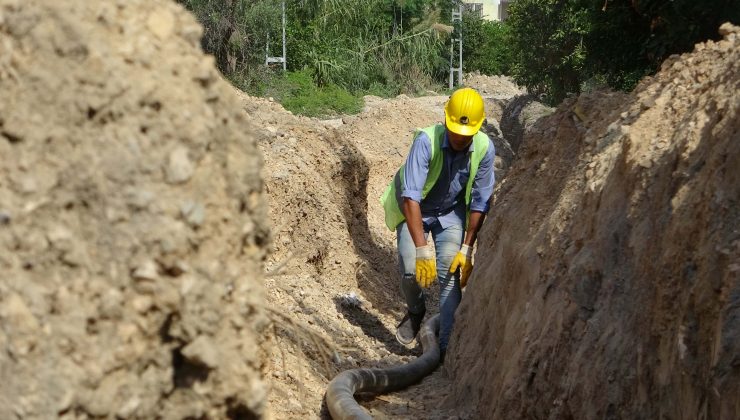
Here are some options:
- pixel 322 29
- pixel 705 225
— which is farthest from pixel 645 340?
pixel 322 29

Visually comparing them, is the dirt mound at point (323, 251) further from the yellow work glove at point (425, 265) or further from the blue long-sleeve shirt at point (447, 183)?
the blue long-sleeve shirt at point (447, 183)

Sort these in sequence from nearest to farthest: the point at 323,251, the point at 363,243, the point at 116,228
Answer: the point at 116,228 < the point at 323,251 < the point at 363,243

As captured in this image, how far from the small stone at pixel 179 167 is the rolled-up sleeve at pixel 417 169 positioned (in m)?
5.33

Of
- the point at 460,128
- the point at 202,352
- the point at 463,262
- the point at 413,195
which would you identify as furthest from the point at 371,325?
the point at 202,352

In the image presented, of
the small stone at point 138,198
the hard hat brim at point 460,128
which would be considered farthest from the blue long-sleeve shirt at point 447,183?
the small stone at point 138,198

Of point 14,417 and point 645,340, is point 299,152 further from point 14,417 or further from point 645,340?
point 14,417

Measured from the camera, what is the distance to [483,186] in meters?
8.21

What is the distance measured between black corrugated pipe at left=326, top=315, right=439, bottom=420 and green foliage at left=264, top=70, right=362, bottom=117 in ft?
61.0

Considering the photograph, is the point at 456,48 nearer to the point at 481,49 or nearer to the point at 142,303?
the point at 481,49

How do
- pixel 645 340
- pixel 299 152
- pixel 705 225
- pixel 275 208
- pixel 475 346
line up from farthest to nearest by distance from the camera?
1. pixel 299 152
2. pixel 275 208
3. pixel 475 346
4. pixel 645 340
5. pixel 705 225

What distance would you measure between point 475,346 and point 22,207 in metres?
5.14

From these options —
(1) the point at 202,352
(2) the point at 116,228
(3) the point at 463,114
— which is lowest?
(3) the point at 463,114

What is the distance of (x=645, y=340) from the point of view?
180 inches

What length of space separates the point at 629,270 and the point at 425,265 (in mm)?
3249
